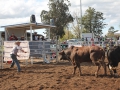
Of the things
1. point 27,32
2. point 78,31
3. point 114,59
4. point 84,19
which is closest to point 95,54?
point 114,59

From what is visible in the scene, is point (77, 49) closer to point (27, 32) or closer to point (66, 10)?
point (27, 32)

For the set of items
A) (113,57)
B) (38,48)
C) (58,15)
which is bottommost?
(113,57)

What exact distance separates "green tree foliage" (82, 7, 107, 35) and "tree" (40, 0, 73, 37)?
46.3 ft

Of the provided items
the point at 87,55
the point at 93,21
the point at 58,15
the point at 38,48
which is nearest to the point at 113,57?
the point at 87,55

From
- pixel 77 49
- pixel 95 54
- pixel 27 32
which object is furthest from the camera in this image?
pixel 27 32

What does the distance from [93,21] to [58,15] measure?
1687 cm

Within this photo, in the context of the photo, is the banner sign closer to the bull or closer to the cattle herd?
the cattle herd

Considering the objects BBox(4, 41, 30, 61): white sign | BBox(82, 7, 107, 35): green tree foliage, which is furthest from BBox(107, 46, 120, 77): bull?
BBox(82, 7, 107, 35): green tree foliage

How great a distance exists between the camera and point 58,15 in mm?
47125

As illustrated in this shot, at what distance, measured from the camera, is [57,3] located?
1895 inches

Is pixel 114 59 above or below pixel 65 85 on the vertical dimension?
above

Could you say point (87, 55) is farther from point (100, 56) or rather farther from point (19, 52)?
point (19, 52)

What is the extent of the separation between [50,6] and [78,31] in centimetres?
1207

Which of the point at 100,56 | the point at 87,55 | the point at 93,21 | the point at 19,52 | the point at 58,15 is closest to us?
the point at 100,56
